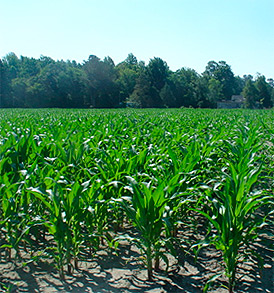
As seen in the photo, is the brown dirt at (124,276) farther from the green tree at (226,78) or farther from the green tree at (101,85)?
the green tree at (226,78)

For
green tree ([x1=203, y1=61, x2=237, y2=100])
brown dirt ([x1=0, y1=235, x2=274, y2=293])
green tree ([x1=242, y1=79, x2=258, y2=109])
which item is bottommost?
brown dirt ([x1=0, y1=235, x2=274, y2=293])

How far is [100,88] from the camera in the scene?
67312 millimetres

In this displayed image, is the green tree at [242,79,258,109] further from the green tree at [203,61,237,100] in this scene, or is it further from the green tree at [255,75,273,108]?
the green tree at [203,61,237,100]

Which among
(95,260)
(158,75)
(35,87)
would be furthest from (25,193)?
(158,75)

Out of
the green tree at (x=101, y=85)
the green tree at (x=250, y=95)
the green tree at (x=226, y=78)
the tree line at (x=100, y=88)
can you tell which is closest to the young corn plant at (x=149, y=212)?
the tree line at (x=100, y=88)

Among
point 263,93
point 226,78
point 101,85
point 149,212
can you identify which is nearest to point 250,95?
point 263,93

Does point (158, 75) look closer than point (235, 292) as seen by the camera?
No

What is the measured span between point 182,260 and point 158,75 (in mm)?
78863

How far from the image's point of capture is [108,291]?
2.73 meters

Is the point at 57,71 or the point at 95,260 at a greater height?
the point at 57,71

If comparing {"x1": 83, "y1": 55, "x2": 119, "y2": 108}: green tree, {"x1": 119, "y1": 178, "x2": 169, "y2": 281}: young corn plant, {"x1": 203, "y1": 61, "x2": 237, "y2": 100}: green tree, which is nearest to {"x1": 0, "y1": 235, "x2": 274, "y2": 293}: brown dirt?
{"x1": 119, "y1": 178, "x2": 169, "y2": 281}: young corn plant

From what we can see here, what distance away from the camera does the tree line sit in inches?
2509

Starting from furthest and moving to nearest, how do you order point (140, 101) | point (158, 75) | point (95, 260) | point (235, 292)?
1. point (158, 75)
2. point (140, 101)
3. point (95, 260)
4. point (235, 292)

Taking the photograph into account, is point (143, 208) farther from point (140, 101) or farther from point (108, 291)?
point (140, 101)
